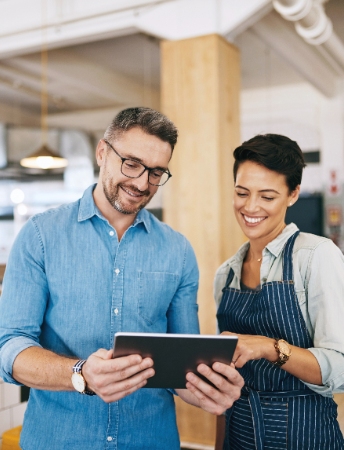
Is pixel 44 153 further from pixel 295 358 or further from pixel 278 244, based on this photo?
pixel 295 358

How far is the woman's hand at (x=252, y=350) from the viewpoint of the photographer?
1.44m

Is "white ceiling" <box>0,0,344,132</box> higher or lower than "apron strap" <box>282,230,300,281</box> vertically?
higher

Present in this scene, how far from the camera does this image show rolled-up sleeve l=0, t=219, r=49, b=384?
1.44m

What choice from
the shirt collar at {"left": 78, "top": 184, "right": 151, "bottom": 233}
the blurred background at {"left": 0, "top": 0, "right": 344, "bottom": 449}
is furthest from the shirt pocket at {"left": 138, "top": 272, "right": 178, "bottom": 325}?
the blurred background at {"left": 0, "top": 0, "right": 344, "bottom": 449}

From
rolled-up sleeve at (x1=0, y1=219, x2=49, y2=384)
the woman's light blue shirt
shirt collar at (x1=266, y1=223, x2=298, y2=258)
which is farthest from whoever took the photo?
shirt collar at (x1=266, y1=223, x2=298, y2=258)

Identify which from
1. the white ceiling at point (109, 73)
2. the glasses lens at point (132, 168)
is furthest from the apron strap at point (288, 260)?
the white ceiling at point (109, 73)

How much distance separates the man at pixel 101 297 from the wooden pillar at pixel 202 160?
7.43 feet

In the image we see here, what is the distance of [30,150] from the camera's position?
8.80 m

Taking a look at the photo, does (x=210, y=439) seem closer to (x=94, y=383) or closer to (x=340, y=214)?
(x=94, y=383)

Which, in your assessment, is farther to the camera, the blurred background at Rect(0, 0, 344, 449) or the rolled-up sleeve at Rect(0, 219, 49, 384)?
the blurred background at Rect(0, 0, 344, 449)

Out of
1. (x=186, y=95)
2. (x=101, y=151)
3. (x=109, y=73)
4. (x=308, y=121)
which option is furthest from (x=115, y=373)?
(x=308, y=121)

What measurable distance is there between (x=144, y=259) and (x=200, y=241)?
2392 mm

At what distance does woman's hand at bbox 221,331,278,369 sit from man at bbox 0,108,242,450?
0.12m

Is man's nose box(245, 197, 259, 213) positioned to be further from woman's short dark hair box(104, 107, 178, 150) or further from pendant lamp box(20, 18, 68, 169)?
pendant lamp box(20, 18, 68, 169)
